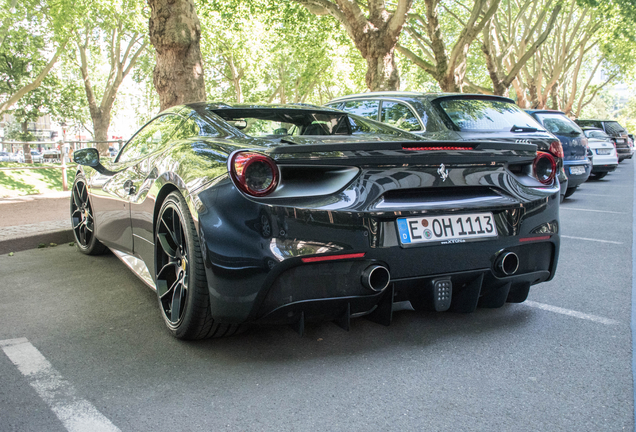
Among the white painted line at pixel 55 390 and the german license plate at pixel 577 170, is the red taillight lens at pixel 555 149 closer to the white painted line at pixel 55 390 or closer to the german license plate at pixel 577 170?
the german license plate at pixel 577 170

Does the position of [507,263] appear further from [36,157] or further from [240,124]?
[36,157]

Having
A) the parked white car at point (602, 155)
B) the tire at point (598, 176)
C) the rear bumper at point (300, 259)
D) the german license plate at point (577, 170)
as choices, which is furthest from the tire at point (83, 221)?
the tire at point (598, 176)

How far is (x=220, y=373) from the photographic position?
9.10 feet

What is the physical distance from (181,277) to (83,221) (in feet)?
9.01

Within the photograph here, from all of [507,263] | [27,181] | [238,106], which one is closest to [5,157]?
[27,181]

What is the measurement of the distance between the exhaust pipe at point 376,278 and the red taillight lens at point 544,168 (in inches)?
47.7

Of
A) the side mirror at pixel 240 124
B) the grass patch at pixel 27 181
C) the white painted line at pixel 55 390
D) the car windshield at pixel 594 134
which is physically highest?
the car windshield at pixel 594 134

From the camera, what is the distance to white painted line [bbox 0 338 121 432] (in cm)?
228

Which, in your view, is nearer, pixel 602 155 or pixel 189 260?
pixel 189 260

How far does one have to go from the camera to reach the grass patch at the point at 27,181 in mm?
13820

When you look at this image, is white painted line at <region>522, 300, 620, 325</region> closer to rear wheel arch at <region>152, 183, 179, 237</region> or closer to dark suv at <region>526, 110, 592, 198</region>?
rear wheel arch at <region>152, 183, 179, 237</region>

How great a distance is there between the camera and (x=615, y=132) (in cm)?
2316

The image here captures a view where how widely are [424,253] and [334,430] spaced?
3.17 ft

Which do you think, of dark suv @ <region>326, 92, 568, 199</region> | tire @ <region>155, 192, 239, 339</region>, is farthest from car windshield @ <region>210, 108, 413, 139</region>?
dark suv @ <region>326, 92, 568, 199</region>
